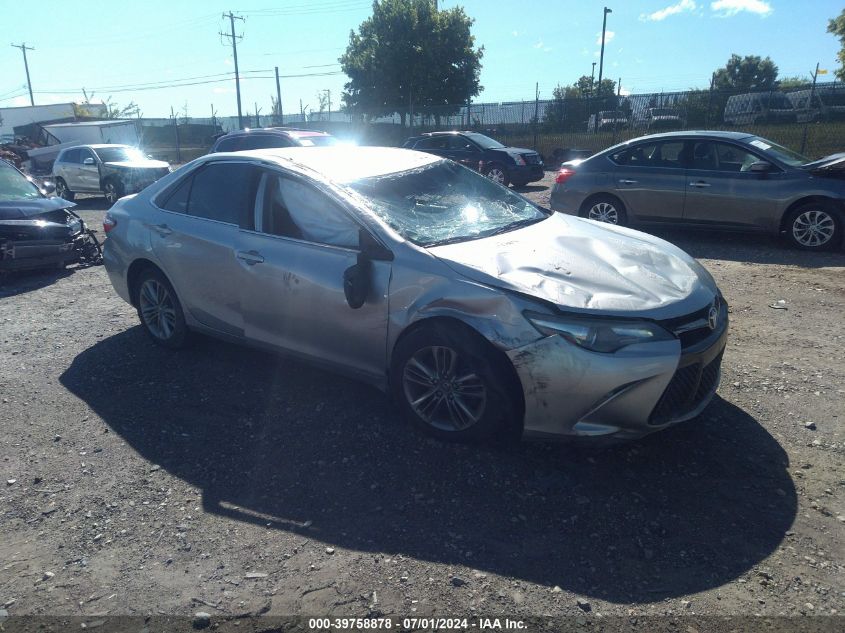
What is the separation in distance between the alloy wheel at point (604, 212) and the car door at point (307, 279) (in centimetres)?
612

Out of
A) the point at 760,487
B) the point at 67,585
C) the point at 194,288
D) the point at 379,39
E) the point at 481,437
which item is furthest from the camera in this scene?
the point at 379,39

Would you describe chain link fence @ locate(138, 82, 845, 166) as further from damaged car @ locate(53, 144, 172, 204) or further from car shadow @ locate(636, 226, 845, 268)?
damaged car @ locate(53, 144, 172, 204)

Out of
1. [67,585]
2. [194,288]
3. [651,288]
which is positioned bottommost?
[67,585]

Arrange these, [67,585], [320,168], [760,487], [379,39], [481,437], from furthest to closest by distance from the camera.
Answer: [379,39]
[320,168]
[481,437]
[760,487]
[67,585]

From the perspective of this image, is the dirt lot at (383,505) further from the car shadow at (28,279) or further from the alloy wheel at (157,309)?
the car shadow at (28,279)

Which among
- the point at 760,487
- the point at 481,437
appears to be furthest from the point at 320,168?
the point at 760,487

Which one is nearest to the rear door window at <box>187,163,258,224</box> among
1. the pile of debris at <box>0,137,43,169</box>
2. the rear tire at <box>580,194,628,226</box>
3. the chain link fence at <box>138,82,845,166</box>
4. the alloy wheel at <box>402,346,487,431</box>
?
the alloy wheel at <box>402,346,487,431</box>

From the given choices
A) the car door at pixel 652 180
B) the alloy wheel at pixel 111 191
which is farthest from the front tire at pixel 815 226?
the alloy wheel at pixel 111 191

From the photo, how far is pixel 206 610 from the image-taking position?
2518 mm

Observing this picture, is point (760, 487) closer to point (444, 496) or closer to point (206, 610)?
point (444, 496)

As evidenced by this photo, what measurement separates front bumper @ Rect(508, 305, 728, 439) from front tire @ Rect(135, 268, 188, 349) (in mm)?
3036

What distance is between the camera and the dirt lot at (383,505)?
2.57 m

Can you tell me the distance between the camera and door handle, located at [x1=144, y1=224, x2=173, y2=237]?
4.88 m

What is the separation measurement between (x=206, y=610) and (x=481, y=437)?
1.60m
